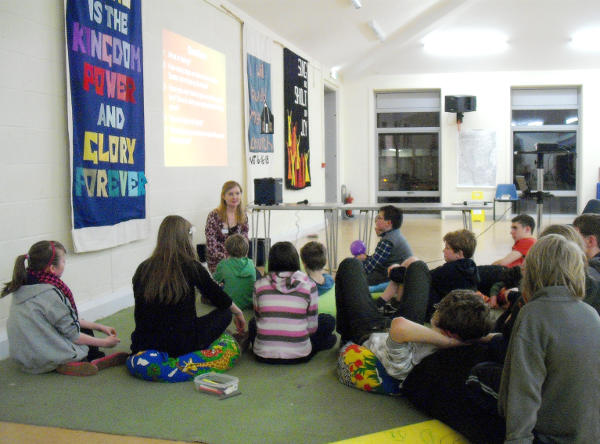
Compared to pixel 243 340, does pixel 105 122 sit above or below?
above

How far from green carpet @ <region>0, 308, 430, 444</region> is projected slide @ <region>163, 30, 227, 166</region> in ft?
9.15

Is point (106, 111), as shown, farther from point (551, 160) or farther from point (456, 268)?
point (551, 160)

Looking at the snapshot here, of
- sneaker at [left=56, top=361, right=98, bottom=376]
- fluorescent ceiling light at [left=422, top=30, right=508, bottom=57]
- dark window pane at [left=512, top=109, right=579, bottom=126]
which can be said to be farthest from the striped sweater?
dark window pane at [left=512, top=109, right=579, bottom=126]

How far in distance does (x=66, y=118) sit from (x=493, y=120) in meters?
9.60

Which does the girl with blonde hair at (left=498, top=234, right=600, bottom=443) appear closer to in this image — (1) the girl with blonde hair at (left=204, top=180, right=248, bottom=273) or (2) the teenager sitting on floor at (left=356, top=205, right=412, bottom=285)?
(2) the teenager sitting on floor at (left=356, top=205, right=412, bottom=285)

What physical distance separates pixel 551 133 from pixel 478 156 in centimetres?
154

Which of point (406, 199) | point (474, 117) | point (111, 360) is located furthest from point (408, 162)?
point (111, 360)

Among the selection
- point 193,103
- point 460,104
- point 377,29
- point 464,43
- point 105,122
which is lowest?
point 105,122

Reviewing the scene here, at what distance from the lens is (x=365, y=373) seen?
9.44ft

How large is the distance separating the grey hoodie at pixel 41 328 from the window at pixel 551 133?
10.7 metres

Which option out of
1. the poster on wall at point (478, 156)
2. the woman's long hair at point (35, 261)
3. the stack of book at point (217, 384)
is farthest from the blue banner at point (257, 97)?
the poster on wall at point (478, 156)

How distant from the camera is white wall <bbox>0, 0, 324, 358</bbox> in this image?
3.66m

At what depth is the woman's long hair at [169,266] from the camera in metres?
3.00

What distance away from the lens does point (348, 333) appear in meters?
3.30
